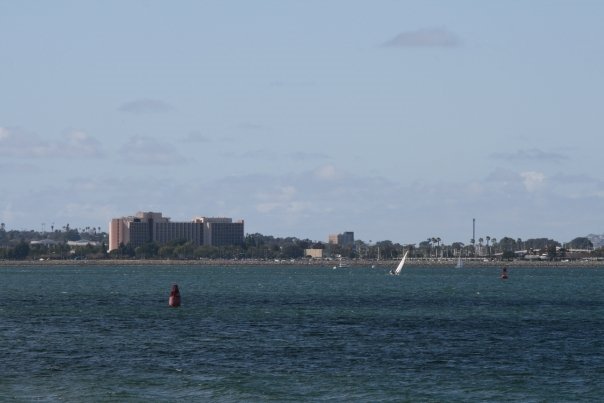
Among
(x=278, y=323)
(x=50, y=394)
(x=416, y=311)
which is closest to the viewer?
(x=50, y=394)

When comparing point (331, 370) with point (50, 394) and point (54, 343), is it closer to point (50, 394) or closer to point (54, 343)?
point (50, 394)

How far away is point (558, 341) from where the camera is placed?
76.2 metres

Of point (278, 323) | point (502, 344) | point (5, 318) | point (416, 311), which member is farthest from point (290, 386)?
point (416, 311)

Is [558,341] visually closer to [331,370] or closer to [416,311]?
[331,370]

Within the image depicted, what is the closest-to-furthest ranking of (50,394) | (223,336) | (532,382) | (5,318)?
(50,394) → (532,382) → (223,336) → (5,318)

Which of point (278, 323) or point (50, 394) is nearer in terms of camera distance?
point (50, 394)

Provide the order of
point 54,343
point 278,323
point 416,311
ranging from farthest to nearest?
point 416,311
point 278,323
point 54,343

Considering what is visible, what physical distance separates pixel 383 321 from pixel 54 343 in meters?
30.0

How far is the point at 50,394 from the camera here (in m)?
51.2

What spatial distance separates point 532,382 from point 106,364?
21.0 meters

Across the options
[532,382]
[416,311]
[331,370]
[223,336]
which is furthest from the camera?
[416,311]

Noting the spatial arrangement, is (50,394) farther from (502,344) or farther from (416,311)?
(416,311)

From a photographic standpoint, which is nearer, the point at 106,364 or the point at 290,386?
the point at 290,386

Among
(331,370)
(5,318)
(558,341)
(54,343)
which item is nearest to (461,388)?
(331,370)
